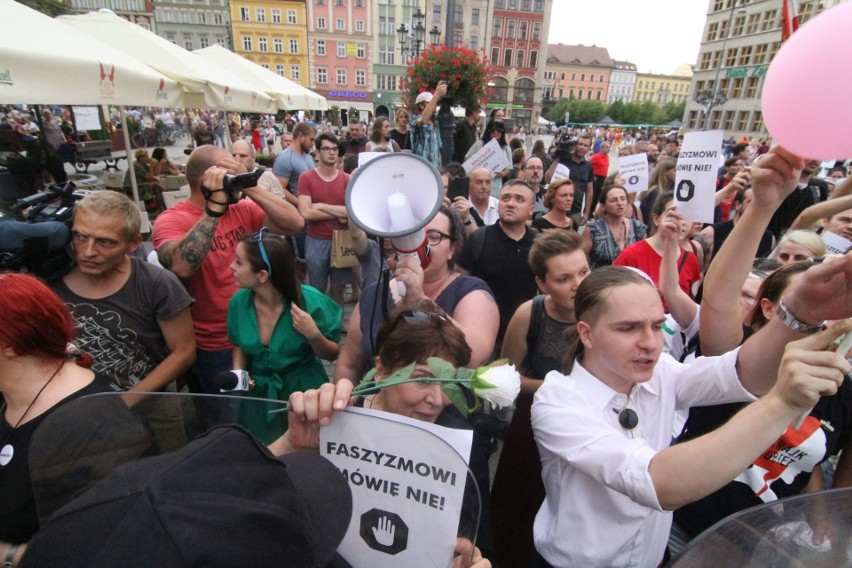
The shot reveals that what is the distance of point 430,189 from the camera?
1.70m

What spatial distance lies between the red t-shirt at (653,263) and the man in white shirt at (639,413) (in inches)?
61.8

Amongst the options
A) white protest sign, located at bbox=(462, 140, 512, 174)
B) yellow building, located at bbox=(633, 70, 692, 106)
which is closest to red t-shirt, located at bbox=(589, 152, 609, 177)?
white protest sign, located at bbox=(462, 140, 512, 174)

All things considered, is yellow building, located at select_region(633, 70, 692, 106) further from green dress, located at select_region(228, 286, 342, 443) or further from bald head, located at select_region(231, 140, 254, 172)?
green dress, located at select_region(228, 286, 342, 443)

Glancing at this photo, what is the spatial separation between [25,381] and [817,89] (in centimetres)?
210

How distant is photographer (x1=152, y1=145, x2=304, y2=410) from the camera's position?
2330 millimetres

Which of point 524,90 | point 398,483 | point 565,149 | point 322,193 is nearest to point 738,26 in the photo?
point 524,90

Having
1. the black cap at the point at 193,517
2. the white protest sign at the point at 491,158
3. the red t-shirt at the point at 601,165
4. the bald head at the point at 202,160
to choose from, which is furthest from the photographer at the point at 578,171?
the black cap at the point at 193,517

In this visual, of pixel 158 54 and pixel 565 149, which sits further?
pixel 565 149

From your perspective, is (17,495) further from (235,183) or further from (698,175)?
(698,175)

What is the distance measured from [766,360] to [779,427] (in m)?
0.36

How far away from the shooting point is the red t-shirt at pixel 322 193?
435cm

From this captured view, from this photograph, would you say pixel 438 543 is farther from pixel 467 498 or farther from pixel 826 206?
pixel 826 206

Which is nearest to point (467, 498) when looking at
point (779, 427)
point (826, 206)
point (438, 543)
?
point (438, 543)

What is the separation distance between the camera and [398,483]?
0.96 meters
